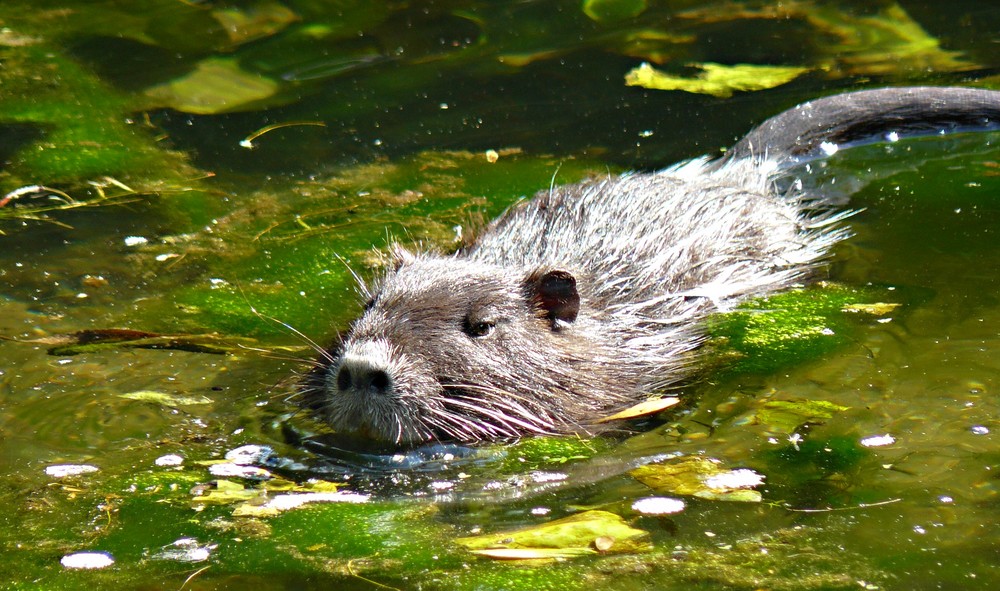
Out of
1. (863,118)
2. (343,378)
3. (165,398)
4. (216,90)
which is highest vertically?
(863,118)

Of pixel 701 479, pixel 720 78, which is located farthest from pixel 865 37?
pixel 701 479

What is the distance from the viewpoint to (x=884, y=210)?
5.52 metres

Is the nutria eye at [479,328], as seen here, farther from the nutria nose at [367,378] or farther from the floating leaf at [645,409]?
the floating leaf at [645,409]

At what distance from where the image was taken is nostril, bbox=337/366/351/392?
3650 millimetres

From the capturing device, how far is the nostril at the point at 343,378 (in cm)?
365

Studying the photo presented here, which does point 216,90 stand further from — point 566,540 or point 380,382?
point 566,540

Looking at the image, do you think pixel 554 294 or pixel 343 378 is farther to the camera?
pixel 554 294

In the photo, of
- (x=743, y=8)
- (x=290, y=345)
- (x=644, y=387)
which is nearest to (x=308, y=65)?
(x=743, y=8)

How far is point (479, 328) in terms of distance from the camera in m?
3.87

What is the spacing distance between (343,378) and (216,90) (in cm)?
409

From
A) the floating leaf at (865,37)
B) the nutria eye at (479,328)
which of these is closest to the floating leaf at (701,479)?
the nutria eye at (479,328)

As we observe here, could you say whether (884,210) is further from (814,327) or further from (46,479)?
(46,479)

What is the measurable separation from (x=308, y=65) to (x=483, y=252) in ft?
11.3

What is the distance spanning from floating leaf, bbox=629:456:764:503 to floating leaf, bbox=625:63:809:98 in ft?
13.2
